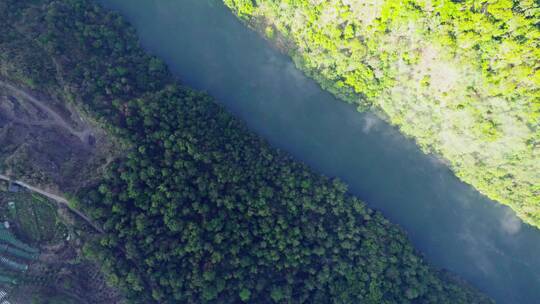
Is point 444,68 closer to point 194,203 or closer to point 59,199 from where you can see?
point 194,203

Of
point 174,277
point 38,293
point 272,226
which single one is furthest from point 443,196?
point 38,293

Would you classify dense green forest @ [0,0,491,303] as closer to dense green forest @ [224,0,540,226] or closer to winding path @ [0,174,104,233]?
winding path @ [0,174,104,233]

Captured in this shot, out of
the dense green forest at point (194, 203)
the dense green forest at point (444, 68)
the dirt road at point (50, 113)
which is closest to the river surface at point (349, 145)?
the dense green forest at point (444, 68)

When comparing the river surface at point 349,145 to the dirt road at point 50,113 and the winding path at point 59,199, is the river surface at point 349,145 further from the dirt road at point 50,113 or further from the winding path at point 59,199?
the winding path at point 59,199

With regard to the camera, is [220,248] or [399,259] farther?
[399,259]

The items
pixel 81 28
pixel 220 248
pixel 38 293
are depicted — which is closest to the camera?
pixel 38 293

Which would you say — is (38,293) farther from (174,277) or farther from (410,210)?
(410,210)
